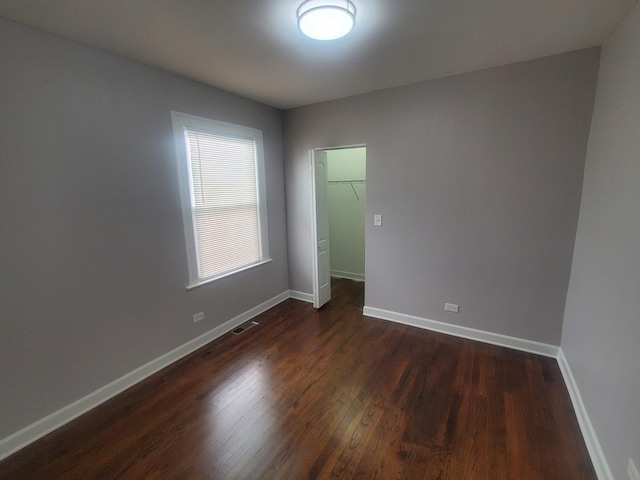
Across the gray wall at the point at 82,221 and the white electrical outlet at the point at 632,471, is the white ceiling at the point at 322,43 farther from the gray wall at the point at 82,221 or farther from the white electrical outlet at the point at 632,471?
the white electrical outlet at the point at 632,471

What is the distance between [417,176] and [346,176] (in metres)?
1.99

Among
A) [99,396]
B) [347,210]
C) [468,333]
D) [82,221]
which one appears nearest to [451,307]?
[468,333]

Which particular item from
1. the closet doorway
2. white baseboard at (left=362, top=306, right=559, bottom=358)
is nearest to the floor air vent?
white baseboard at (left=362, top=306, right=559, bottom=358)

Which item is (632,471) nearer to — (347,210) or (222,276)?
(222,276)

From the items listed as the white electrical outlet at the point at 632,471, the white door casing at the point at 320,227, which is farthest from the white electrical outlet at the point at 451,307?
the white electrical outlet at the point at 632,471

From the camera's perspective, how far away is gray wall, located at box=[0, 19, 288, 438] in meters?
1.69

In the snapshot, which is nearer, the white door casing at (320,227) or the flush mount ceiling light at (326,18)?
the flush mount ceiling light at (326,18)

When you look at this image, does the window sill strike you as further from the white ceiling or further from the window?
the white ceiling

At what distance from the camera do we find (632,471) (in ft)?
4.09

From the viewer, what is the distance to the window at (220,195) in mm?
2650

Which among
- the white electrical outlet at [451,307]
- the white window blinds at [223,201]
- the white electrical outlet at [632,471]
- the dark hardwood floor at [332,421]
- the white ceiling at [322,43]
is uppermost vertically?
the white ceiling at [322,43]

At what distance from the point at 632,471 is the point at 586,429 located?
62 cm

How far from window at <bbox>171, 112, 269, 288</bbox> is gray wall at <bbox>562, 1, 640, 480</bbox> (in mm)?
3111

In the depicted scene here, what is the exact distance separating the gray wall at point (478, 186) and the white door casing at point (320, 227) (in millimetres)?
277
